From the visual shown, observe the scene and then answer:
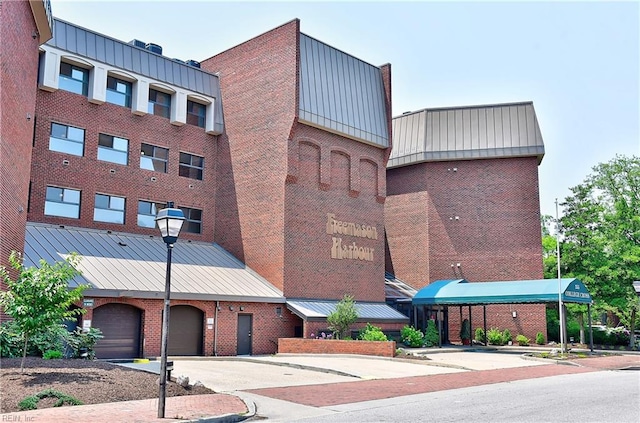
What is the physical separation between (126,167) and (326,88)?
11.9 metres

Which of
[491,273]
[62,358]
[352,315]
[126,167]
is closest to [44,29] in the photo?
[126,167]

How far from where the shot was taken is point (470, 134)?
44.2 meters

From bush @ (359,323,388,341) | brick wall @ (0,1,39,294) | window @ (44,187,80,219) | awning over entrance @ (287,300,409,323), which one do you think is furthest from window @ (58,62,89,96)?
bush @ (359,323,388,341)

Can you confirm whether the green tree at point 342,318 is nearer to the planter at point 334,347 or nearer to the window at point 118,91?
the planter at point 334,347

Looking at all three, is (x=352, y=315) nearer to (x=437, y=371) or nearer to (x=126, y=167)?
(x=437, y=371)

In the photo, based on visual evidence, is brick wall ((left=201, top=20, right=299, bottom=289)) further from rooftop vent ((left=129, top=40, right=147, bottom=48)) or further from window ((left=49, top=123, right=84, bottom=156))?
window ((left=49, top=123, right=84, bottom=156))

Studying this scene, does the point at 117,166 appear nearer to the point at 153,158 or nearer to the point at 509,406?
the point at 153,158

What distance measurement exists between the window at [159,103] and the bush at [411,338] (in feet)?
58.5

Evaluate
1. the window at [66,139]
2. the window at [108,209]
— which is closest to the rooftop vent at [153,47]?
the window at [66,139]

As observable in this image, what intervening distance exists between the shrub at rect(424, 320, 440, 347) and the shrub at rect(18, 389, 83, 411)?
26.0 metres

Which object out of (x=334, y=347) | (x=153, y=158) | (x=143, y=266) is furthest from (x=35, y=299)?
(x=153, y=158)

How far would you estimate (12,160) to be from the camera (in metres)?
20.2

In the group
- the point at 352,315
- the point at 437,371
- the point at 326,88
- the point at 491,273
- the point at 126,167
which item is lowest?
the point at 437,371

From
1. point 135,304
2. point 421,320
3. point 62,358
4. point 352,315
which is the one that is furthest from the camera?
point 421,320
